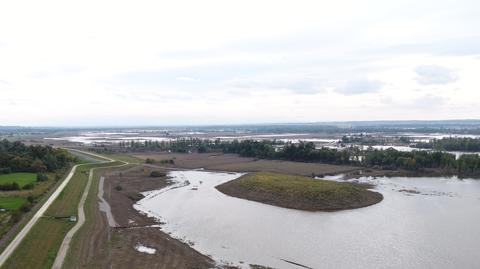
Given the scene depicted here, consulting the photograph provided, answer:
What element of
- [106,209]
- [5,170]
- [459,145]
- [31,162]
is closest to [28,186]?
[106,209]

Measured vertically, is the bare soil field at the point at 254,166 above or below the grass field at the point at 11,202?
below

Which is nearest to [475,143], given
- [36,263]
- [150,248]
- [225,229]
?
[225,229]

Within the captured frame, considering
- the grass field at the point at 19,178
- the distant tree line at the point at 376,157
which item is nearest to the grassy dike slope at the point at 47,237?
the grass field at the point at 19,178

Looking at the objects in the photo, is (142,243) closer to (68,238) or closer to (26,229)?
(68,238)

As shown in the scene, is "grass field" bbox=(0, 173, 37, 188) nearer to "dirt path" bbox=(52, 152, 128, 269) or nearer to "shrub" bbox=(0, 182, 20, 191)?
"shrub" bbox=(0, 182, 20, 191)

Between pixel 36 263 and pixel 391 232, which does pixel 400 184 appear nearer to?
pixel 391 232

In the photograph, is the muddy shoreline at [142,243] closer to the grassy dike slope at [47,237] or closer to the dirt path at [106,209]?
the dirt path at [106,209]

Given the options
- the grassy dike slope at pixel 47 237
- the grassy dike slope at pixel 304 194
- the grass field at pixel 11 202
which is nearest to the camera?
the grassy dike slope at pixel 47 237
